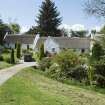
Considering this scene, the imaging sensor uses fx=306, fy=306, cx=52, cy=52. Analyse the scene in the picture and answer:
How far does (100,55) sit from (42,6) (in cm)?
6137

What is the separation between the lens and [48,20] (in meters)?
87.1

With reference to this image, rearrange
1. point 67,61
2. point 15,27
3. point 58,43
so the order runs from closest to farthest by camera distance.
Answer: point 67,61
point 58,43
point 15,27

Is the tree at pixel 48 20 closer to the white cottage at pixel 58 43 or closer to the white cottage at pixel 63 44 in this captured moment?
the white cottage at pixel 58 43

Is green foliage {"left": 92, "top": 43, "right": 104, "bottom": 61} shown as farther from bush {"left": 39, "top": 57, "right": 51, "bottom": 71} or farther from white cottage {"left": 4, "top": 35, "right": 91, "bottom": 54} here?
white cottage {"left": 4, "top": 35, "right": 91, "bottom": 54}

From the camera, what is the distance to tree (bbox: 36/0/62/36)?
86312 mm

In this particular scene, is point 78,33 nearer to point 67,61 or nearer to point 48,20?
point 48,20

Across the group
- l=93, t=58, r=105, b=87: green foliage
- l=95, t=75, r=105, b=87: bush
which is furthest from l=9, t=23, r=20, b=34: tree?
l=95, t=75, r=105, b=87: bush

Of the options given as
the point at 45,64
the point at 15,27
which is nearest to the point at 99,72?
the point at 45,64

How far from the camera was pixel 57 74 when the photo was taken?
27.6 metres

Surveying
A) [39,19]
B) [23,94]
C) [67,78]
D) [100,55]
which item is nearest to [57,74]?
[67,78]

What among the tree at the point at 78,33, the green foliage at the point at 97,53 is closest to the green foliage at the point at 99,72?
the green foliage at the point at 97,53

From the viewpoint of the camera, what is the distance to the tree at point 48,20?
86.3 metres

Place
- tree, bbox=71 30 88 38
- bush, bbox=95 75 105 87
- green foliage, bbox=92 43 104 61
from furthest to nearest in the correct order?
tree, bbox=71 30 88 38, green foliage, bbox=92 43 104 61, bush, bbox=95 75 105 87

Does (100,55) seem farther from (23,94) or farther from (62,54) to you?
(23,94)
